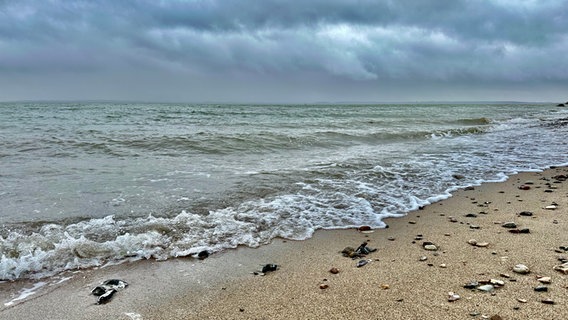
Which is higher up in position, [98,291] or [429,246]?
[429,246]

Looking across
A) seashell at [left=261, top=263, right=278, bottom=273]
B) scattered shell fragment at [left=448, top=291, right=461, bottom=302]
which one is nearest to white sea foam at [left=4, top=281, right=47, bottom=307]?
seashell at [left=261, top=263, right=278, bottom=273]

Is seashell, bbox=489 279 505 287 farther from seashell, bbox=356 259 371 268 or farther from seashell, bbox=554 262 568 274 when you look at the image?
seashell, bbox=356 259 371 268

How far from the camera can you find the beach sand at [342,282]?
299cm

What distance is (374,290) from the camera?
3312mm

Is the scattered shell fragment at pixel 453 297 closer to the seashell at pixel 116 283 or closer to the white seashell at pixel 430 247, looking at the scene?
the white seashell at pixel 430 247

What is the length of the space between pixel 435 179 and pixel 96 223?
23.7ft

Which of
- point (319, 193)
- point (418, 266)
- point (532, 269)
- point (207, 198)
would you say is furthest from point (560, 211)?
point (207, 198)

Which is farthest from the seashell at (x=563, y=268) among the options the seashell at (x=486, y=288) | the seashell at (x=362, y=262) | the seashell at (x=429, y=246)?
the seashell at (x=362, y=262)

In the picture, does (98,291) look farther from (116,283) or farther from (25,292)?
(25,292)

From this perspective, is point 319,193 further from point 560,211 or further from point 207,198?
point 560,211

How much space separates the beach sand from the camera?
2.99m

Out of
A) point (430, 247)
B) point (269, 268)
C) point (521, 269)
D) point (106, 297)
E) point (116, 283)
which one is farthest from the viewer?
point (430, 247)

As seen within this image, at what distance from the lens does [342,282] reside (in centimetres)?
353

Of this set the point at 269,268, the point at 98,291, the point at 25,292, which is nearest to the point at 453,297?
the point at 269,268
